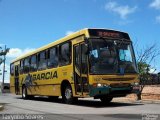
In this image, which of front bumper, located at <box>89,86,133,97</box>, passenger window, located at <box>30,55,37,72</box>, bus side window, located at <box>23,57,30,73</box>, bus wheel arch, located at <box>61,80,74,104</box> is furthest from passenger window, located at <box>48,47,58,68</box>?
bus side window, located at <box>23,57,30,73</box>

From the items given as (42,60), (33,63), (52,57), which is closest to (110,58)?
(52,57)

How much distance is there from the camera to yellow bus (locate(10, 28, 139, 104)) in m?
18.4

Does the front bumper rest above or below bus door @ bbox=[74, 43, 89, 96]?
below

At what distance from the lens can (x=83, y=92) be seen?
62.6 feet

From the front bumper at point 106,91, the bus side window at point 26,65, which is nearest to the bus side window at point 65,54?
the front bumper at point 106,91

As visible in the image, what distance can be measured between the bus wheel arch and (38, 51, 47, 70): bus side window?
10.7ft

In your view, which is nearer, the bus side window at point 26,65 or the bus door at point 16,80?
the bus side window at point 26,65

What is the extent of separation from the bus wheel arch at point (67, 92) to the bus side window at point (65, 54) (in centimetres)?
103

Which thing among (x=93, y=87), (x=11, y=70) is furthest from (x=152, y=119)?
(x=11, y=70)

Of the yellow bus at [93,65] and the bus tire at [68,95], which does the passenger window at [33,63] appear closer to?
the yellow bus at [93,65]

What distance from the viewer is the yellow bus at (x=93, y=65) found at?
1839cm

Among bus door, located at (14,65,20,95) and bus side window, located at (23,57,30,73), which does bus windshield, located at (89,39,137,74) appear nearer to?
bus side window, located at (23,57,30,73)

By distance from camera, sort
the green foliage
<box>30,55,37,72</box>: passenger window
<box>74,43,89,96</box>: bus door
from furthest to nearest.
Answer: the green foliage
<box>30,55,37,72</box>: passenger window
<box>74,43,89,96</box>: bus door

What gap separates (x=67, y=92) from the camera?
2109 centimetres
